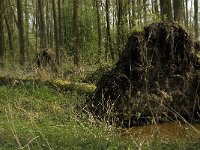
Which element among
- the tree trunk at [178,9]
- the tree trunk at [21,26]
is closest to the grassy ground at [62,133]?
the tree trunk at [178,9]

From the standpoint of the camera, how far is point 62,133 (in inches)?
322

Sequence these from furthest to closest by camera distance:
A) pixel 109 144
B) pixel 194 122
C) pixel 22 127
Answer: pixel 194 122 < pixel 22 127 < pixel 109 144

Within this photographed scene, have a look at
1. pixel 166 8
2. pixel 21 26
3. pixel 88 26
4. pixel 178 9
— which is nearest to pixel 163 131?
pixel 178 9

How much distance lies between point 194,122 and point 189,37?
2.27m

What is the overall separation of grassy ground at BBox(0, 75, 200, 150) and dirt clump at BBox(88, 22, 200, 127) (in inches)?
36.7

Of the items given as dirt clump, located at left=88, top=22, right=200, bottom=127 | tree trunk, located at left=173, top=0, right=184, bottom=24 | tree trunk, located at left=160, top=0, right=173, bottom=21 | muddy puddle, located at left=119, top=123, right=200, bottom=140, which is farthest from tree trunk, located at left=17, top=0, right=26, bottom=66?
muddy puddle, located at left=119, top=123, right=200, bottom=140

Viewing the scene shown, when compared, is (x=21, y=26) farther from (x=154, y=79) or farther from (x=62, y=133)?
(x=62, y=133)

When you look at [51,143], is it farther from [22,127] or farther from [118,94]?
[118,94]

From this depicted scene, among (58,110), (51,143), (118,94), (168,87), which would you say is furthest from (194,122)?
(51,143)

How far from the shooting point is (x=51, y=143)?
7.25m

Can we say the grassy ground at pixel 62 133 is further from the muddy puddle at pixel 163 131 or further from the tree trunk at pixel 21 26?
the tree trunk at pixel 21 26

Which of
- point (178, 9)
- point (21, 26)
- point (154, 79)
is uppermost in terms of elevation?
point (178, 9)

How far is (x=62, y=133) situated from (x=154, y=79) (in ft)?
11.4

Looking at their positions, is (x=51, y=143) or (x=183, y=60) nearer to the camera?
(x=51, y=143)
